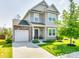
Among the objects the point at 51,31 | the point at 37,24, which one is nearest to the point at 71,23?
the point at 37,24

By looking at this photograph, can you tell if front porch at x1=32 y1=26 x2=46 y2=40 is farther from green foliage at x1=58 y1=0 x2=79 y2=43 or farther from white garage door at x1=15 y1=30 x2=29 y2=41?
green foliage at x1=58 y1=0 x2=79 y2=43

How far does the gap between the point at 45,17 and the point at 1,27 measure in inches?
549

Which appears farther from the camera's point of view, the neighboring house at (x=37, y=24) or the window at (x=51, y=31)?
the window at (x=51, y=31)

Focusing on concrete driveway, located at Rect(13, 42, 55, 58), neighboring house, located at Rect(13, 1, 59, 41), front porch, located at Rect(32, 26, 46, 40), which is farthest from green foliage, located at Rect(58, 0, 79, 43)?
front porch, located at Rect(32, 26, 46, 40)

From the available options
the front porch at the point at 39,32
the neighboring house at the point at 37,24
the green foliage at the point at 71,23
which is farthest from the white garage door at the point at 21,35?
the green foliage at the point at 71,23

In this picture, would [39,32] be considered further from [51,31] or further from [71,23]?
[71,23]

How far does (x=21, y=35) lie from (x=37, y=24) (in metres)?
3.45

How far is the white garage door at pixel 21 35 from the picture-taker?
862 inches

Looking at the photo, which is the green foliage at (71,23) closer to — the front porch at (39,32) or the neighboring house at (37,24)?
the neighboring house at (37,24)

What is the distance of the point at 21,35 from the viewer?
873 inches

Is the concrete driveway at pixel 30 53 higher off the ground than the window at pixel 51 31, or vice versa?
the window at pixel 51 31

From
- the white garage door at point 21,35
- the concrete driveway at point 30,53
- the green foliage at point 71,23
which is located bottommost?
the concrete driveway at point 30,53

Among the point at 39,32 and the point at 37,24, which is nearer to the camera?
the point at 37,24

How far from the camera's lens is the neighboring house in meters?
22.1
